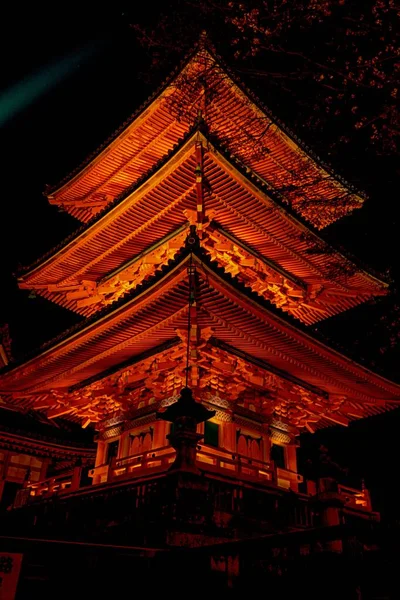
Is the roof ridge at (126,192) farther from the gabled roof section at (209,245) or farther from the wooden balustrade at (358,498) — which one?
the wooden balustrade at (358,498)

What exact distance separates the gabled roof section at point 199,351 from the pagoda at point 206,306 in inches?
1.6

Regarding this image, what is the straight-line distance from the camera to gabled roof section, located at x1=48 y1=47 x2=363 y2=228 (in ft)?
41.4

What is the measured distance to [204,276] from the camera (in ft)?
30.6

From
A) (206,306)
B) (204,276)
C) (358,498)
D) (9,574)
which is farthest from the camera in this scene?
(358,498)

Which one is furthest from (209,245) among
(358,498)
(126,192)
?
(358,498)

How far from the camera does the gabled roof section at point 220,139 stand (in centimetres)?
1262

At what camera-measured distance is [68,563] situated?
19.3ft

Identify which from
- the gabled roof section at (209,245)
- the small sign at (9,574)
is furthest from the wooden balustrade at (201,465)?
the gabled roof section at (209,245)

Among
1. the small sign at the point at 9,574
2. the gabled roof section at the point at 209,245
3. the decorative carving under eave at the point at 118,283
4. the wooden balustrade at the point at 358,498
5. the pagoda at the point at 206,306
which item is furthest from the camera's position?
the decorative carving under eave at the point at 118,283

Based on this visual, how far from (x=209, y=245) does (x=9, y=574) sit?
30.3ft

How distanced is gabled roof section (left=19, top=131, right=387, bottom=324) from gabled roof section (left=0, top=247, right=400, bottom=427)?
2.43m

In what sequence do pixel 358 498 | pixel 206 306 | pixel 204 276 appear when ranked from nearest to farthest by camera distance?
1. pixel 204 276
2. pixel 206 306
3. pixel 358 498

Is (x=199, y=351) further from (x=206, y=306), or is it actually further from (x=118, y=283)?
(x=118, y=283)

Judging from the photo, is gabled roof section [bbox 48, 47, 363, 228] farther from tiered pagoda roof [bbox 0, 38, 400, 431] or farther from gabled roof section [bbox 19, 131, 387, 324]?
gabled roof section [bbox 19, 131, 387, 324]
